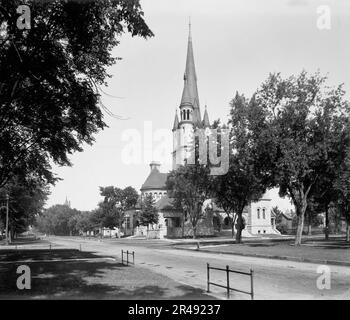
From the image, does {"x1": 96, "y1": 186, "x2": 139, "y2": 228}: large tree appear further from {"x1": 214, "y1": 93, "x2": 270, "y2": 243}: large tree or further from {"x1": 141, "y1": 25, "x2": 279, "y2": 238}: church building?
{"x1": 214, "y1": 93, "x2": 270, "y2": 243}: large tree

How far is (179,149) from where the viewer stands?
8988cm

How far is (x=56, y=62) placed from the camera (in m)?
14.6

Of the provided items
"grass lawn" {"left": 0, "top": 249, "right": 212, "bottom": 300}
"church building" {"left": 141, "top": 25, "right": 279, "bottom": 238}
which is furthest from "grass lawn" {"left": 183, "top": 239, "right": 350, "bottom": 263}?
"church building" {"left": 141, "top": 25, "right": 279, "bottom": 238}

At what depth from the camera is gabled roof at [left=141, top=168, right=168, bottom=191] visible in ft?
297

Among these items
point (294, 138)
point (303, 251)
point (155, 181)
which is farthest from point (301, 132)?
point (155, 181)

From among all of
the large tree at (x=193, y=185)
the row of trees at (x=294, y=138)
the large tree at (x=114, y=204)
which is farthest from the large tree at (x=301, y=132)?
the large tree at (x=114, y=204)

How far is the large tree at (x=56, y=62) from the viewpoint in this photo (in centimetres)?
1226

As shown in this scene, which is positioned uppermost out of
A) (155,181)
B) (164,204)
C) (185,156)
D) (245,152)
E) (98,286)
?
(185,156)

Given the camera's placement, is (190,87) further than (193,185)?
Yes

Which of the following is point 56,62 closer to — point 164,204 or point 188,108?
point 164,204

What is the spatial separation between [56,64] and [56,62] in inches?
3.6

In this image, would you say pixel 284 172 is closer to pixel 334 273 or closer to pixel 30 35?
pixel 334 273
